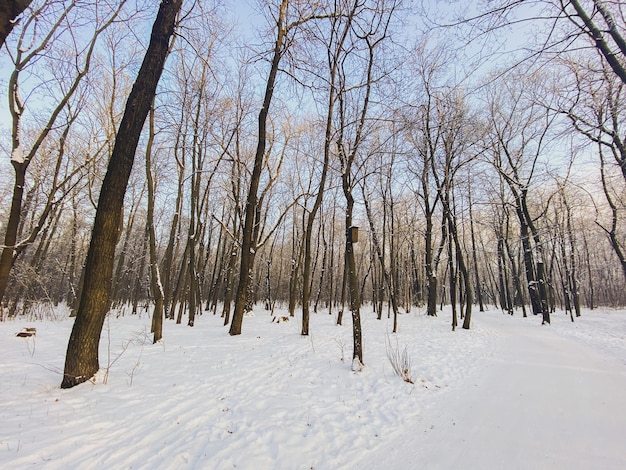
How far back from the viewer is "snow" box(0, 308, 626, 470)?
2.64m

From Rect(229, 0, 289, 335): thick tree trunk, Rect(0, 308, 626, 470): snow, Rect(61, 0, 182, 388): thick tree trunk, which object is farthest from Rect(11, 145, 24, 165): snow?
Rect(229, 0, 289, 335): thick tree trunk

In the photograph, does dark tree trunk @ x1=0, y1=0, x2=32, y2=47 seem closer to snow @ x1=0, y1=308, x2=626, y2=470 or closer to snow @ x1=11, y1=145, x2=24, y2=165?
snow @ x1=0, y1=308, x2=626, y2=470

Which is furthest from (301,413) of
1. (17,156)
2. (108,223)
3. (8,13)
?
(17,156)

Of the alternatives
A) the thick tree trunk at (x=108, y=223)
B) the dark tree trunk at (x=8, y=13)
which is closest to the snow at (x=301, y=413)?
the thick tree trunk at (x=108, y=223)

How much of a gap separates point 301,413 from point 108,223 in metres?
3.81

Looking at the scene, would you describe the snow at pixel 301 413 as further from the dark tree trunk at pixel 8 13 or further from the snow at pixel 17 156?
the snow at pixel 17 156

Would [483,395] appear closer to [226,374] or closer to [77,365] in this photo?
[226,374]

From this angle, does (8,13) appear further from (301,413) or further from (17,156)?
(17,156)

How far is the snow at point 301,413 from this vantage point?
2.64m

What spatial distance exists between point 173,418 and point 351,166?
563 cm

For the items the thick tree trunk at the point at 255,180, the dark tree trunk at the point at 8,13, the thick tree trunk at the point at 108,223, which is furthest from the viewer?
the thick tree trunk at the point at 255,180

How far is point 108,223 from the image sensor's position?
401 cm

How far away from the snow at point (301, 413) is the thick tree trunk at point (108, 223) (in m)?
0.37

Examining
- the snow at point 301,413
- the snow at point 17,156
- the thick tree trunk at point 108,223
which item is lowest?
the snow at point 301,413
